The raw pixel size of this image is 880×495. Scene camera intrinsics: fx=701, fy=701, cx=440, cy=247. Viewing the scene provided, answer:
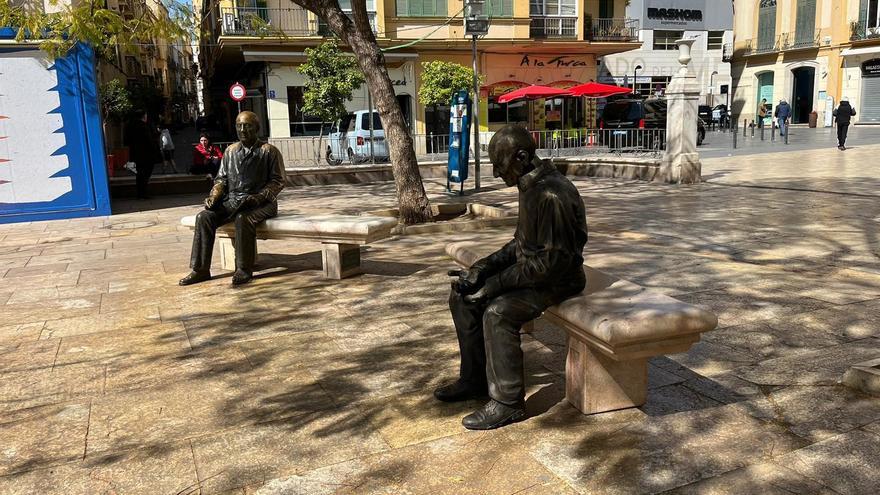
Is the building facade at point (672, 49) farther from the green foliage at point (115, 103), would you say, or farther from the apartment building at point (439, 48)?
the green foliage at point (115, 103)

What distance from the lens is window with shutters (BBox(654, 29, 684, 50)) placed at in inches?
1716

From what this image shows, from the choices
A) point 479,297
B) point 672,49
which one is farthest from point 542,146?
point 672,49

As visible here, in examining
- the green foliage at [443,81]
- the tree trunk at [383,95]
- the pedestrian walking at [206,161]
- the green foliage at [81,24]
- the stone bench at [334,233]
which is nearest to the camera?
the stone bench at [334,233]

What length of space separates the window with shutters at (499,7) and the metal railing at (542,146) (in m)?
11.5

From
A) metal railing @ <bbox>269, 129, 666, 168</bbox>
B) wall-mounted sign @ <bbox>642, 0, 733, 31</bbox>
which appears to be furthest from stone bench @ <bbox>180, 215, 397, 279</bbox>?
wall-mounted sign @ <bbox>642, 0, 733, 31</bbox>

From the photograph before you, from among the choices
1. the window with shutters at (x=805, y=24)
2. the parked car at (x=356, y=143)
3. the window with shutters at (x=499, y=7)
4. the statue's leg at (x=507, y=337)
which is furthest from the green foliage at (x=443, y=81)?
the window with shutters at (x=805, y=24)

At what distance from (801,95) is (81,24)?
145 ft

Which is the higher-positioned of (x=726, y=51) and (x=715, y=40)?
(x=715, y=40)

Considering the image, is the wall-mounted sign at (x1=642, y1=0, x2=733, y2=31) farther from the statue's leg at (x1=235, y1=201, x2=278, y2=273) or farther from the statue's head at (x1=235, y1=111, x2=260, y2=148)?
the statue's leg at (x1=235, y1=201, x2=278, y2=273)

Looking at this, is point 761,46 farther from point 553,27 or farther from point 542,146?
point 542,146

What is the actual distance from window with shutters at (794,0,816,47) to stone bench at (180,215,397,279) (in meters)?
42.8

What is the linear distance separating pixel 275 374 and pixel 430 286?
2267 mm

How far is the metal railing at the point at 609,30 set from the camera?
3139 centimetres

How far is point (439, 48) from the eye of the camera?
28.3 m
